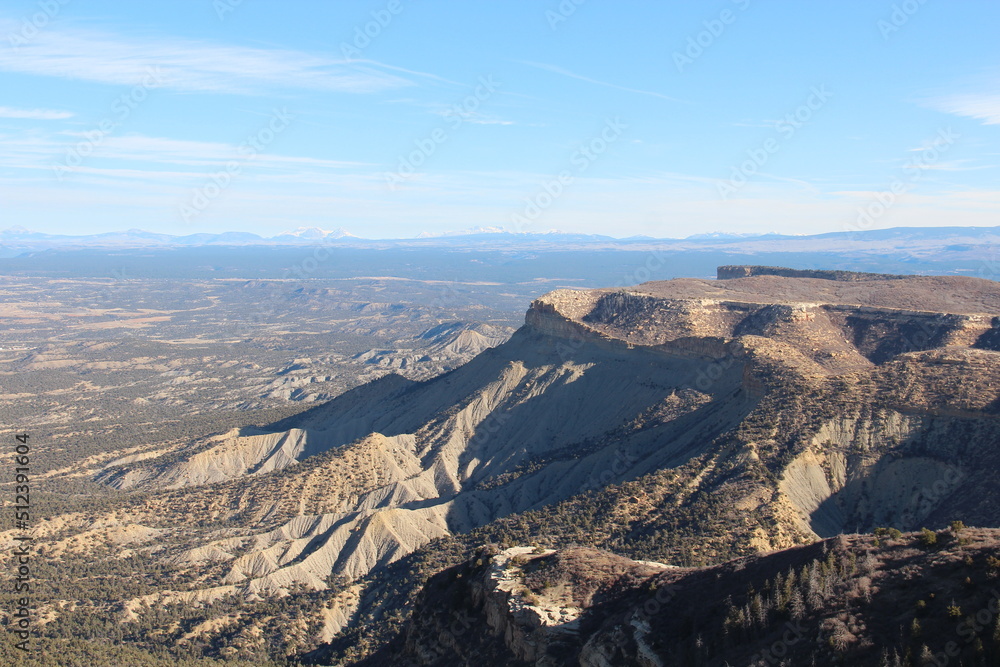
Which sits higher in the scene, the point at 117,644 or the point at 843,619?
the point at 843,619

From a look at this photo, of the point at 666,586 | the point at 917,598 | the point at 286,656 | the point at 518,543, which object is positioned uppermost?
the point at 917,598

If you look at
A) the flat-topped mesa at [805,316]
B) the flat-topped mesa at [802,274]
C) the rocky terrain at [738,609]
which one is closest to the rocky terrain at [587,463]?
the flat-topped mesa at [805,316]

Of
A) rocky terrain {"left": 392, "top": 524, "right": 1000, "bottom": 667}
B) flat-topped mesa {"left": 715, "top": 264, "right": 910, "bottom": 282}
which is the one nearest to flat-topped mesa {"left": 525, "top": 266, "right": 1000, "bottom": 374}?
flat-topped mesa {"left": 715, "top": 264, "right": 910, "bottom": 282}

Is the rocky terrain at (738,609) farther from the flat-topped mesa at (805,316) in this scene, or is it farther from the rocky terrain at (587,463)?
the flat-topped mesa at (805,316)

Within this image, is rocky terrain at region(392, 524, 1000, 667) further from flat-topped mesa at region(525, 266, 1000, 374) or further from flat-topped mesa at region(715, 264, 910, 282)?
flat-topped mesa at region(715, 264, 910, 282)

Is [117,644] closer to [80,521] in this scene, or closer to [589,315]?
[80,521]

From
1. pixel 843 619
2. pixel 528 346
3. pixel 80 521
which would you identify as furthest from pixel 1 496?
pixel 843 619

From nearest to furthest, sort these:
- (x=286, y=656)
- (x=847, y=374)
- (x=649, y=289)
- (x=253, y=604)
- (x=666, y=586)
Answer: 1. (x=666, y=586)
2. (x=286, y=656)
3. (x=253, y=604)
4. (x=847, y=374)
5. (x=649, y=289)
